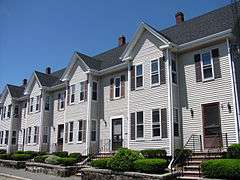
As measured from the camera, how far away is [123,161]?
659 inches

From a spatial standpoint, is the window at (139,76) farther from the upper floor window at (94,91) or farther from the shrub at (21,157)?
the shrub at (21,157)

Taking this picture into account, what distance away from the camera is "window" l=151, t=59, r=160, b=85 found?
2061 centimetres

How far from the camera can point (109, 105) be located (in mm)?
25438

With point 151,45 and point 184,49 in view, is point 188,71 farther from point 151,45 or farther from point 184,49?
point 151,45

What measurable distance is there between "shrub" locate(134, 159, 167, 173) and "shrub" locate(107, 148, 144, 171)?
67 centimetres

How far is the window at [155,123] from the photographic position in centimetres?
1975

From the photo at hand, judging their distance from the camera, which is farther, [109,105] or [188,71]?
[109,105]

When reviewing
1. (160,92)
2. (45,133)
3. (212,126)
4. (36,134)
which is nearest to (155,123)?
(160,92)

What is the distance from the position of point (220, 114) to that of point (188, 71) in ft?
12.6

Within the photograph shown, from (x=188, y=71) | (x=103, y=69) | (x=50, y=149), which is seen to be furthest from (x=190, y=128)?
(x=50, y=149)

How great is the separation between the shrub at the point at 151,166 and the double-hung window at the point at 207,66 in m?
6.48

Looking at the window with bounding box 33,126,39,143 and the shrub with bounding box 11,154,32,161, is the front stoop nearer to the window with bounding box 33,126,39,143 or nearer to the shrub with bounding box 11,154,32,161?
the shrub with bounding box 11,154,32,161

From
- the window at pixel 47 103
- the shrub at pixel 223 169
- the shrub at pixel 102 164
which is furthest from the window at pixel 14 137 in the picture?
the shrub at pixel 223 169

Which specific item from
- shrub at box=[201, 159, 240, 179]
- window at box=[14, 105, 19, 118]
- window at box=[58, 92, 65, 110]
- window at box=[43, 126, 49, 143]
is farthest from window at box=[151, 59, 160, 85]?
window at box=[14, 105, 19, 118]
